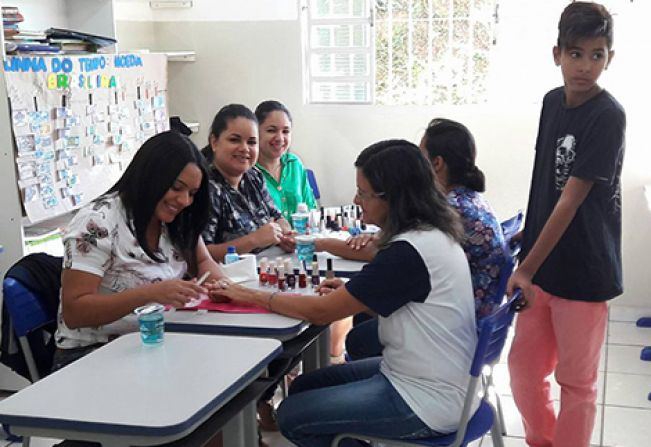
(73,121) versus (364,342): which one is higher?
(73,121)

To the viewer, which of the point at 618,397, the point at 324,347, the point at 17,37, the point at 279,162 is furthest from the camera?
the point at 279,162

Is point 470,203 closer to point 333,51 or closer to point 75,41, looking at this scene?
point 75,41

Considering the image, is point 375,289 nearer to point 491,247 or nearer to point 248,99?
point 491,247

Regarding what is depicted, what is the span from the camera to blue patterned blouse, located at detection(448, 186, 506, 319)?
2.54 meters

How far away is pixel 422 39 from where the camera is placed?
4.77 metres

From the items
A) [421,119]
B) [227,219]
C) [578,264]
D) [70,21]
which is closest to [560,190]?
[578,264]

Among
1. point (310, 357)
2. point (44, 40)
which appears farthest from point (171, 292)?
point (44, 40)

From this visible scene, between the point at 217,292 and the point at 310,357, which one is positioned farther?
the point at 310,357

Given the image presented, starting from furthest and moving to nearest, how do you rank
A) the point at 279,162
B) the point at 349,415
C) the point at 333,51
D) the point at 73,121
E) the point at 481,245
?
1. the point at 333,51
2. the point at 279,162
3. the point at 73,121
4. the point at 481,245
5. the point at 349,415

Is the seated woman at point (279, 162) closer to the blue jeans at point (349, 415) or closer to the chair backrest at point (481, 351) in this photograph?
the blue jeans at point (349, 415)

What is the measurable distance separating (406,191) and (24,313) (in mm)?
1156

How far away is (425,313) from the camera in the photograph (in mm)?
1994

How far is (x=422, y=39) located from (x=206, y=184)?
264cm

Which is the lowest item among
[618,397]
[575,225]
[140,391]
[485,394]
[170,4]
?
[618,397]
